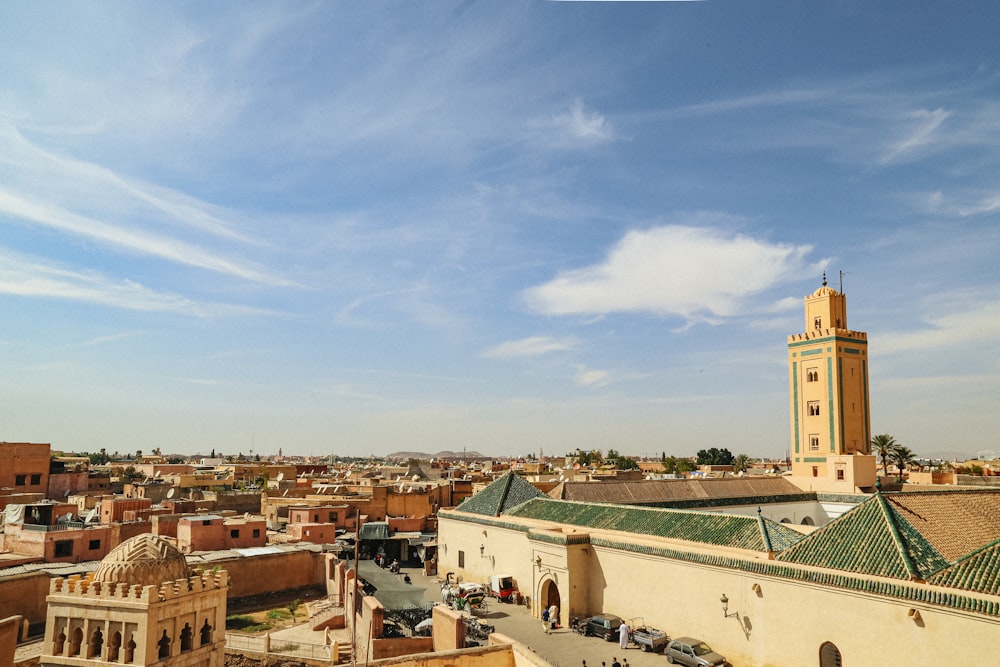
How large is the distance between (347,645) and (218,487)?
44.9 m

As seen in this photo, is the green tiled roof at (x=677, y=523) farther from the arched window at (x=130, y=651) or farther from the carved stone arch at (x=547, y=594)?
the arched window at (x=130, y=651)

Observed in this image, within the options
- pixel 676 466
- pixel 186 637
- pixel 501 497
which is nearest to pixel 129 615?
pixel 186 637

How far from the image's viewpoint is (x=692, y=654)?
15.7 m

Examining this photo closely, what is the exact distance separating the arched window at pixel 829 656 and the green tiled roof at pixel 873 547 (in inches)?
62.2

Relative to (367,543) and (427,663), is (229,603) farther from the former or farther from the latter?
(427,663)

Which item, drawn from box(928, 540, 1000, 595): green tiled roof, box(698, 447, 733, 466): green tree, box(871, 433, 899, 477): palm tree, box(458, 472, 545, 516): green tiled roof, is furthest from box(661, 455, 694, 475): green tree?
box(928, 540, 1000, 595): green tiled roof

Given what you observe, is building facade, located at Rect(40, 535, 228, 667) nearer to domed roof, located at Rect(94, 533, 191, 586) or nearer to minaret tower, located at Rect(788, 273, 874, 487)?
domed roof, located at Rect(94, 533, 191, 586)

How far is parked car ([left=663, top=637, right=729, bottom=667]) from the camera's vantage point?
15.5 m

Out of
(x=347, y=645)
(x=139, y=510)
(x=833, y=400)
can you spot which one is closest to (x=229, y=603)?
(x=347, y=645)

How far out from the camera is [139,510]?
34.3 meters

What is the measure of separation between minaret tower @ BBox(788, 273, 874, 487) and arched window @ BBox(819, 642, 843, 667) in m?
22.2

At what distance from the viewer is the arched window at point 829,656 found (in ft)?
45.4

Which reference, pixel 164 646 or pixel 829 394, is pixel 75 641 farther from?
pixel 829 394

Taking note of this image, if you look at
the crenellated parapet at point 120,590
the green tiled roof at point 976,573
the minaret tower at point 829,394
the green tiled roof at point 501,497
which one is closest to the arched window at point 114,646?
the crenellated parapet at point 120,590
